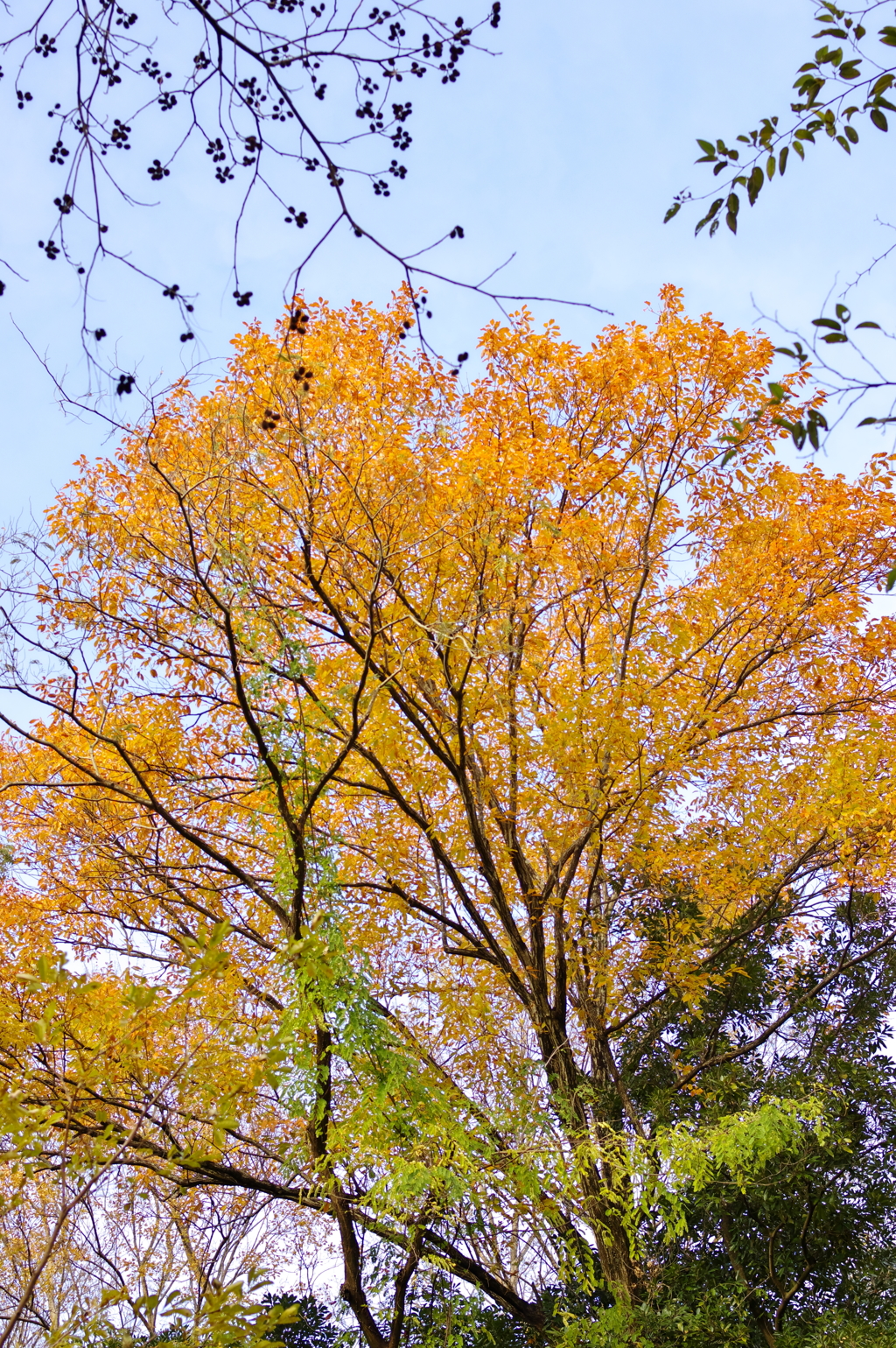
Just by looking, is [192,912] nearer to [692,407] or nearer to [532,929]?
[532,929]

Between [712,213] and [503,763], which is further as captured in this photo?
[503,763]

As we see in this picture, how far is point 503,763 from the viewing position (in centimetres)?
734

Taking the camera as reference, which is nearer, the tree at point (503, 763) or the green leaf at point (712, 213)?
the green leaf at point (712, 213)

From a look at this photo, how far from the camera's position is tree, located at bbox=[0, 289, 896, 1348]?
590cm

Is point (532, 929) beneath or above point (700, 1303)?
above

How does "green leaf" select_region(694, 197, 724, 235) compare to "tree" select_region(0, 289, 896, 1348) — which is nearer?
"green leaf" select_region(694, 197, 724, 235)

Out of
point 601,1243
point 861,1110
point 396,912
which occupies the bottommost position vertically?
point 601,1243

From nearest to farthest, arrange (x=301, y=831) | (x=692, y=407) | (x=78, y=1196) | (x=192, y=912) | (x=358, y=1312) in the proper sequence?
(x=78, y=1196) < (x=301, y=831) < (x=358, y=1312) < (x=692, y=407) < (x=192, y=912)

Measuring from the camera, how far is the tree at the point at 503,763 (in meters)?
5.90

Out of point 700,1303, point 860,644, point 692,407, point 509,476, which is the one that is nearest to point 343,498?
point 509,476

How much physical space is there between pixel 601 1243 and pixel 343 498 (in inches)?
207

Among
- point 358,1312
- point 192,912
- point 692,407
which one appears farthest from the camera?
point 192,912

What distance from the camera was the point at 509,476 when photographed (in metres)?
6.69

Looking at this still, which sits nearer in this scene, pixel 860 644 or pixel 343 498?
pixel 343 498
